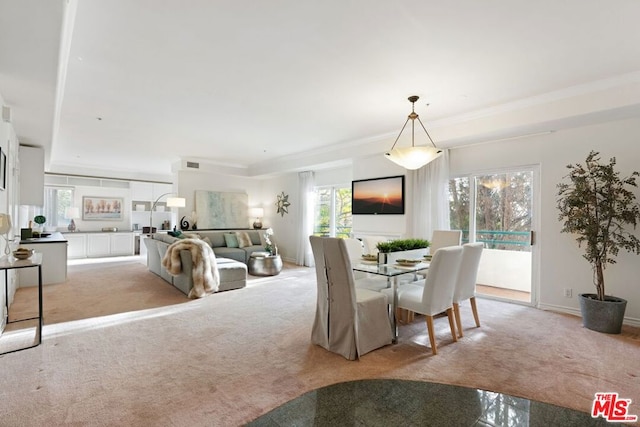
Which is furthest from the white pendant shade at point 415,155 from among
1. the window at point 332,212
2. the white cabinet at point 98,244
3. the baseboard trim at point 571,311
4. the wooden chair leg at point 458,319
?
the white cabinet at point 98,244

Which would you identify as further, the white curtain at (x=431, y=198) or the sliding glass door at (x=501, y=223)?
the white curtain at (x=431, y=198)

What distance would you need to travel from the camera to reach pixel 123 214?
9.56 metres

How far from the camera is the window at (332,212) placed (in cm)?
714

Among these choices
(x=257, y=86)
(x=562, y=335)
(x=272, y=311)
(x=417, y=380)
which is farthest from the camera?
(x=272, y=311)

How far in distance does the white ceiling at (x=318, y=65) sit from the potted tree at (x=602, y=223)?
715 millimetres

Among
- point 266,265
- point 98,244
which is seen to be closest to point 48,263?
point 266,265

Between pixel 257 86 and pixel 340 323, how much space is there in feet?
8.71

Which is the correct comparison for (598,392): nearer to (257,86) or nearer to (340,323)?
(340,323)

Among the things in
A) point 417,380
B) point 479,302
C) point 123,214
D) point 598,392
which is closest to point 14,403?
point 417,380

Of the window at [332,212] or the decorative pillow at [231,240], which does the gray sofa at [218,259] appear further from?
the window at [332,212]

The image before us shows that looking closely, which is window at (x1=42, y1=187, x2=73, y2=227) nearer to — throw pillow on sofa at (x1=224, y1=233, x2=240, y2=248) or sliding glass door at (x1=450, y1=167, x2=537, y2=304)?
throw pillow on sofa at (x1=224, y1=233, x2=240, y2=248)

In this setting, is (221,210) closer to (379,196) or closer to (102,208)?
(102,208)

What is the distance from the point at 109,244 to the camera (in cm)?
896

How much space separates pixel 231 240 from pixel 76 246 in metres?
4.66
